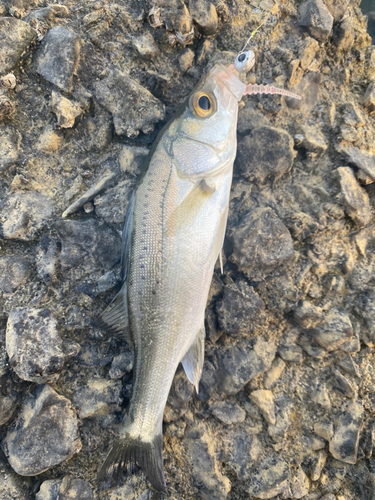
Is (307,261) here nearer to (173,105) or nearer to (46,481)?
(173,105)

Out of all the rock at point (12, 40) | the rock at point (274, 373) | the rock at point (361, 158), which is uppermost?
the rock at point (12, 40)

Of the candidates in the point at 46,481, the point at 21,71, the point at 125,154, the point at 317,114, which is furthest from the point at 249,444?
the point at 21,71

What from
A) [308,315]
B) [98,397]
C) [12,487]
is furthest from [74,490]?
[308,315]

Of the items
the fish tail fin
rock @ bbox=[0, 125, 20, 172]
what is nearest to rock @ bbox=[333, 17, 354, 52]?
rock @ bbox=[0, 125, 20, 172]

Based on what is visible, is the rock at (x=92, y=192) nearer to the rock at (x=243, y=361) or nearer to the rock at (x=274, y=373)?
the rock at (x=243, y=361)

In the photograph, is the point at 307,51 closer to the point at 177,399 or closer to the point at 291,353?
the point at 291,353

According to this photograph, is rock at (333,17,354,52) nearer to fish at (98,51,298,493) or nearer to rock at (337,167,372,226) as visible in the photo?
fish at (98,51,298,493)

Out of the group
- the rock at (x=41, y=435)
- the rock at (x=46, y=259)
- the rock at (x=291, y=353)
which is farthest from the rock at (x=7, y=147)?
the rock at (x=291, y=353)
